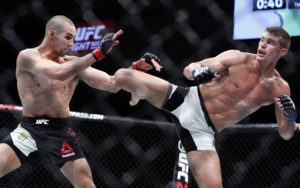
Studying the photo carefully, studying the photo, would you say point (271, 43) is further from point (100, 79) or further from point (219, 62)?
point (100, 79)

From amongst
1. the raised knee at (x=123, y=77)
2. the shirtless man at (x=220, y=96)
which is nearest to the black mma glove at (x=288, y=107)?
the shirtless man at (x=220, y=96)

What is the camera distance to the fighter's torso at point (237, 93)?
7.39ft

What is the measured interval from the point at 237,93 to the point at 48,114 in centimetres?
99

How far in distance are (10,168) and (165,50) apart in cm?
246

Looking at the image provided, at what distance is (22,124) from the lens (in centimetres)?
230

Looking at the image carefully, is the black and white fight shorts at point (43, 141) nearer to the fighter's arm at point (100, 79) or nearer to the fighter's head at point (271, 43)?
the fighter's arm at point (100, 79)

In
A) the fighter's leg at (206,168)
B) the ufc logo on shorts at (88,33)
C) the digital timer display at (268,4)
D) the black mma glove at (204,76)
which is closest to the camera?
the black mma glove at (204,76)

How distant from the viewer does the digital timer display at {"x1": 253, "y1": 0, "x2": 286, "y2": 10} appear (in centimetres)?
387

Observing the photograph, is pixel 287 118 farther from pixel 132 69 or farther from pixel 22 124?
pixel 22 124

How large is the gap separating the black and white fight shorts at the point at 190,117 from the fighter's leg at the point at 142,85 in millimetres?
45

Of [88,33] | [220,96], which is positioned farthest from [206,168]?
[88,33]

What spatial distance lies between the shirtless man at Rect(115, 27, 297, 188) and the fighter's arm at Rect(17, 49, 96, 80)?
28cm

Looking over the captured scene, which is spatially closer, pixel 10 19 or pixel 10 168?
pixel 10 168

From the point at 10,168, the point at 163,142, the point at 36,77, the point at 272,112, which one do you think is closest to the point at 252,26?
the point at 272,112
